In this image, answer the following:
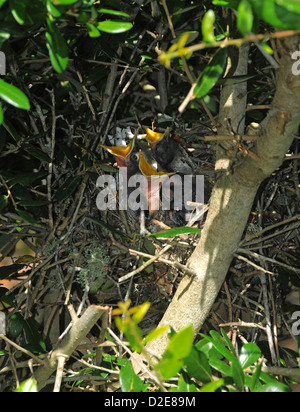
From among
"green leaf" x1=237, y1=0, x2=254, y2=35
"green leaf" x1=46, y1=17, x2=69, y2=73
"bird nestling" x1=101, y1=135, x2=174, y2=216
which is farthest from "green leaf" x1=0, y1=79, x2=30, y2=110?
"bird nestling" x1=101, y1=135, x2=174, y2=216

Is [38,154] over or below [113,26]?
below

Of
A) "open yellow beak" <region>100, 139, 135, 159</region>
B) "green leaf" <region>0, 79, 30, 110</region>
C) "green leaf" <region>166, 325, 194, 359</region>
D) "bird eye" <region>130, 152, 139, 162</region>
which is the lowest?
"bird eye" <region>130, 152, 139, 162</region>

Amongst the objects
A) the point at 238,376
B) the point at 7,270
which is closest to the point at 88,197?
the point at 7,270

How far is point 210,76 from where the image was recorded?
69cm

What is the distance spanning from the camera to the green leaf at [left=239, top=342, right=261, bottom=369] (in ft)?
2.76

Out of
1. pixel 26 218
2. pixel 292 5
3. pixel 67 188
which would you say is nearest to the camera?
pixel 292 5

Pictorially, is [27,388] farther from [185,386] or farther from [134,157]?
[134,157]

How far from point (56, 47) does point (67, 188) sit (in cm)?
59

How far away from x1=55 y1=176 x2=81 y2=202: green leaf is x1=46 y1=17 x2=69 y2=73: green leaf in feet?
1.86

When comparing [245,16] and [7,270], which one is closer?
[245,16]

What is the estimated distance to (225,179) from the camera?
94cm

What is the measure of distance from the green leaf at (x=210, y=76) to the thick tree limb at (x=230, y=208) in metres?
0.11

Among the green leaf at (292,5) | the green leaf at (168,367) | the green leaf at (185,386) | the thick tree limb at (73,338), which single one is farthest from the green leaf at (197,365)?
the green leaf at (292,5)

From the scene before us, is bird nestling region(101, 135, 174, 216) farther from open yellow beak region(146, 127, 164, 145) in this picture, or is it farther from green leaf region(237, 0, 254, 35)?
green leaf region(237, 0, 254, 35)
